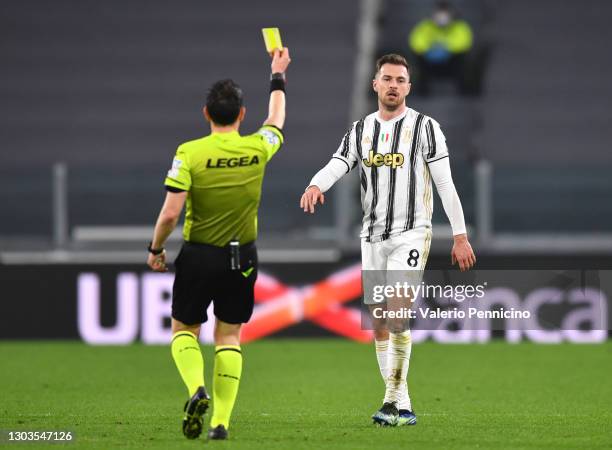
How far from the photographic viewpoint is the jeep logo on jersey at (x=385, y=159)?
23.6 feet

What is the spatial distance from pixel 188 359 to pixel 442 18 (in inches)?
453

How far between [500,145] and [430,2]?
Answer: 242 centimetres

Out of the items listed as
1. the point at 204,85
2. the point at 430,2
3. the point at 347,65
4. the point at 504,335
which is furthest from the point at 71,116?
the point at 504,335

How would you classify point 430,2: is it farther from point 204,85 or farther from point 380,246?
point 380,246

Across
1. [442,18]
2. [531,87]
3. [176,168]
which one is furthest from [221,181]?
[531,87]

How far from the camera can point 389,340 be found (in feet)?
23.7

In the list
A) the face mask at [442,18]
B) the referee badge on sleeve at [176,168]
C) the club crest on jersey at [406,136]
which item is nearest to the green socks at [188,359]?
the referee badge on sleeve at [176,168]

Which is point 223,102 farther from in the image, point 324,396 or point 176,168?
point 324,396

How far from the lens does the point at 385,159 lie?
7199 mm

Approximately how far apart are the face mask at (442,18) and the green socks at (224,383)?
11.3 meters

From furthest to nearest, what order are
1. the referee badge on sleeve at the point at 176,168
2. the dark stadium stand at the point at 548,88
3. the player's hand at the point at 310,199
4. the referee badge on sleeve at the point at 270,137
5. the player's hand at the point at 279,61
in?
the dark stadium stand at the point at 548,88, the player's hand at the point at 310,199, the player's hand at the point at 279,61, the referee badge on sleeve at the point at 270,137, the referee badge on sleeve at the point at 176,168

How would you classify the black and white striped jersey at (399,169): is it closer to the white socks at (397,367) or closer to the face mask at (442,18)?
the white socks at (397,367)

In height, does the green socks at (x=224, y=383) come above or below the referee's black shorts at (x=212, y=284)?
below

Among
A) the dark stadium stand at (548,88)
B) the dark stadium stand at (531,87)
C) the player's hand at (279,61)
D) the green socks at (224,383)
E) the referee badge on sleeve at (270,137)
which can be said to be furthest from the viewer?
the dark stadium stand at (548,88)
